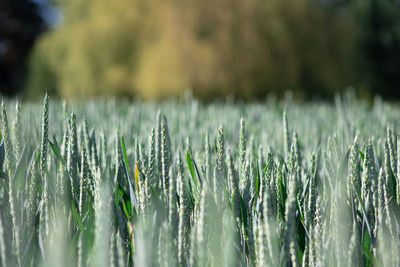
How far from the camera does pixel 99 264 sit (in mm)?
401

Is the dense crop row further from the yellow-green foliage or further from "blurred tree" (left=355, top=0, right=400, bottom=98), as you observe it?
"blurred tree" (left=355, top=0, right=400, bottom=98)

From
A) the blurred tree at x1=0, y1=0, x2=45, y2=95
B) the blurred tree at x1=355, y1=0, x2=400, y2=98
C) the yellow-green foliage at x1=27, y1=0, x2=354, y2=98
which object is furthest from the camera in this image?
the blurred tree at x1=0, y1=0, x2=45, y2=95

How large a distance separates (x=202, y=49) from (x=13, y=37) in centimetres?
1152

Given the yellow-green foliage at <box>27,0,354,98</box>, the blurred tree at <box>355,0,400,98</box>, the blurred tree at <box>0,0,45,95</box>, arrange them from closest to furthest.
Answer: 1. the yellow-green foliage at <box>27,0,354,98</box>
2. the blurred tree at <box>355,0,400,98</box>
3. the blurred tree at <box>0,0,45,95</box>

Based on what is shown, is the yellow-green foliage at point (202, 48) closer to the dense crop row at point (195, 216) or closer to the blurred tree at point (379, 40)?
the blurred tree at point (379, 40)

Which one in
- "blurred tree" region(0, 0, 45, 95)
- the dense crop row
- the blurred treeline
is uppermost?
"blurred tree" region(0, 0, 45, 95)

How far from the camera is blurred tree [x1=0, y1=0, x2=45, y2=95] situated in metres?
15.5

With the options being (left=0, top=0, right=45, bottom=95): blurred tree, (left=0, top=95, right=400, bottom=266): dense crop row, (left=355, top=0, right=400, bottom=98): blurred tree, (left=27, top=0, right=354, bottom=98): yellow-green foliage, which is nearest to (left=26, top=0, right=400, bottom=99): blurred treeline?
(left=27, top=0, right=354, bottom=98): yellow-green foliage

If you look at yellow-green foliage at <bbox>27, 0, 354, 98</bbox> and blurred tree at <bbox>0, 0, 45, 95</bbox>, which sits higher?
blurred tree at <bbox>0, 0, 45, 95</bbox>

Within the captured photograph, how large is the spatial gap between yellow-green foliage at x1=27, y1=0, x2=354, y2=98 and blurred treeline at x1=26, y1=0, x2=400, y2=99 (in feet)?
Answer: 0.08

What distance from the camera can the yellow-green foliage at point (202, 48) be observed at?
845cm

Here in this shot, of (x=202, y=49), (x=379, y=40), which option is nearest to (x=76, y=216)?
(x=202, y=49)

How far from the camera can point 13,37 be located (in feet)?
51.7

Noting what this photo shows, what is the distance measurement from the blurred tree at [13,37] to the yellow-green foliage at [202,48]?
22.1 ft
